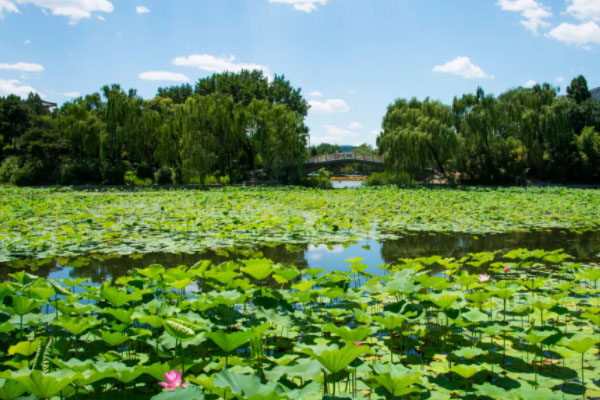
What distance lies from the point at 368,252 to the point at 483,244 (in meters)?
1.95

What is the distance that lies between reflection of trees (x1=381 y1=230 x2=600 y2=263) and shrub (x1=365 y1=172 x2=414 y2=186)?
1430 cm

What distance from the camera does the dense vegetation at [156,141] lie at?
22406mm

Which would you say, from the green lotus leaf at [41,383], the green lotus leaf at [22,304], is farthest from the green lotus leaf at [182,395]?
the green lotus leaf at [22,304]

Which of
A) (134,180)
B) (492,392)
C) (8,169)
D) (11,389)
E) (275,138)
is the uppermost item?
(275,138)

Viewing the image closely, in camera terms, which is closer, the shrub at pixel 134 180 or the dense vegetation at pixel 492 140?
the dense vegetation at pixel 492 140

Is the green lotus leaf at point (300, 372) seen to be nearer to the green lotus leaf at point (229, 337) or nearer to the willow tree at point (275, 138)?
the green lotus leaf at point (229, 337)

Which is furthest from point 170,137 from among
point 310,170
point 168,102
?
point 168,102

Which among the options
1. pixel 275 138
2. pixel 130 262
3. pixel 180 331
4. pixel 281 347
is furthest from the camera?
pixel 275 138

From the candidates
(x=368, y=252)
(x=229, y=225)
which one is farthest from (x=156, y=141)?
(x=368, y=252)

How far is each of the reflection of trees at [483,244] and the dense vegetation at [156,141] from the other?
53.4 feet

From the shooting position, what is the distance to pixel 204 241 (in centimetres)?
629

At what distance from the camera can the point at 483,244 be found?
21.5ft

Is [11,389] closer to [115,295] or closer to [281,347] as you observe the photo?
[115,295]

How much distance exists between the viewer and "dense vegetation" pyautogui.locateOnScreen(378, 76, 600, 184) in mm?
21453
